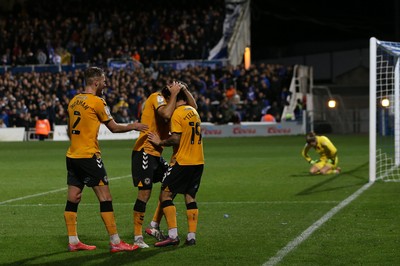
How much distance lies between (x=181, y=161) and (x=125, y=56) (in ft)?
125

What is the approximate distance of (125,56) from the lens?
4769 cm

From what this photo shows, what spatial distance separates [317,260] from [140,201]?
2321 millimetres

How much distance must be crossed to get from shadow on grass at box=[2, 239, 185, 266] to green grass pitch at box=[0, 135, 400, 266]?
10 millimetres

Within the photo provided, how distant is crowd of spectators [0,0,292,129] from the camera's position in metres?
42.9

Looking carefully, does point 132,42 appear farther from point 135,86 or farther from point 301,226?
point 301,226

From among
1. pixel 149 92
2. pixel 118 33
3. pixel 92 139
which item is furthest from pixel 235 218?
pixel 118 33

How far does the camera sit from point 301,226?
11.6 m

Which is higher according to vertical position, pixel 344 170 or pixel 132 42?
pixel 132 42

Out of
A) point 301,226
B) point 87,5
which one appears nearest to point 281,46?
point 87,5

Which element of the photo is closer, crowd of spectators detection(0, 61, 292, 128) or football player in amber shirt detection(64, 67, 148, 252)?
football player in amber shirt detection(64, 67, 148, 252)

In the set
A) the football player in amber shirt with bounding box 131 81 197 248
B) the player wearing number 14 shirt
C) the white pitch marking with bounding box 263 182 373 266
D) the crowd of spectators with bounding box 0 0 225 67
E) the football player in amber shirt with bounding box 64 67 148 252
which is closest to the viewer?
the white pitch marking with bounding box 263 182 373 266

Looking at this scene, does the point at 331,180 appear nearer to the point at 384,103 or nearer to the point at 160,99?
the point at 384,103

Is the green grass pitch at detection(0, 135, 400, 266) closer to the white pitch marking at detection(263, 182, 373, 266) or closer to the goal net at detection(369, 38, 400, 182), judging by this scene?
the white pitch marking at detection(263, 182, 373, 266)

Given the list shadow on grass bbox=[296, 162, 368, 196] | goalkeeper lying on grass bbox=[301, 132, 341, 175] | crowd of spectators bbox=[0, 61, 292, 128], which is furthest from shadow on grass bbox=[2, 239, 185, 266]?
crowd of spectators bbox=[0, 61, 292, 128]
